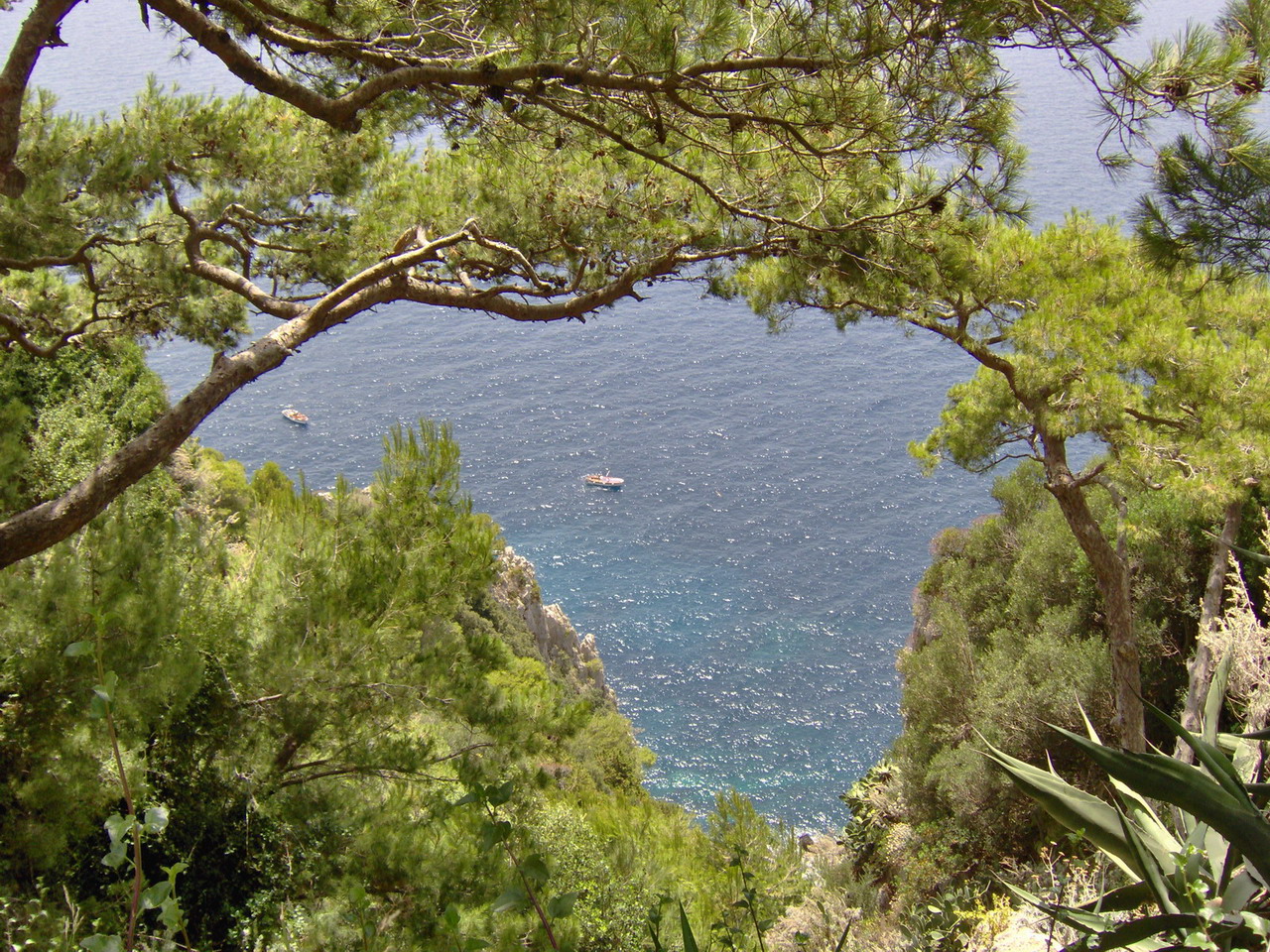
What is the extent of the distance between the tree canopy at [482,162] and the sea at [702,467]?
11142mm

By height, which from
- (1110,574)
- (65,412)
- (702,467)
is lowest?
(1110,574)

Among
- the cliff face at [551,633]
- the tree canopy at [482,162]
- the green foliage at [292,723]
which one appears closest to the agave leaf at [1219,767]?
the tree canopy at [482,162]

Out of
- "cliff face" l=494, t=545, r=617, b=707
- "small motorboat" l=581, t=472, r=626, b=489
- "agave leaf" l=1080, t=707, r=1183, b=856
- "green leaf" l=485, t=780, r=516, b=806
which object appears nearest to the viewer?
"green leaf" l=485, t=780, r=516, b=806

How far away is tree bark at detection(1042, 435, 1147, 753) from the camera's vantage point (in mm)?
6059

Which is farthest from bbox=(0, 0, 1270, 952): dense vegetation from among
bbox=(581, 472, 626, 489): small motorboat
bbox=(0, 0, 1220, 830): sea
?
bbox=(581, 472, 626, 489): small motorboat

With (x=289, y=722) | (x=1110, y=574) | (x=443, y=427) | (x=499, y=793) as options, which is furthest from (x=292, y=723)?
(x=1110, y=574)

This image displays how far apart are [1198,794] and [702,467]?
26.4 m

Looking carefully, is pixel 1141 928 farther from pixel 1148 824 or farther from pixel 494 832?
pixel 494 832

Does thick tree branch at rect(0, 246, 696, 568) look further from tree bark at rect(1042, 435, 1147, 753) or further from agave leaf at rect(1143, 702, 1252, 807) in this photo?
tree bark at rect(1042, 435, 1147, 753)

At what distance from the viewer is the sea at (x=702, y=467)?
19.5 m

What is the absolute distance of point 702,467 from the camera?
27797 millimetres

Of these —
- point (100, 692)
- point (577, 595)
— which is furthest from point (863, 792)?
point (577, 595)

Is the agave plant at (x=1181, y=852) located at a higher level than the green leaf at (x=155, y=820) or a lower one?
lower

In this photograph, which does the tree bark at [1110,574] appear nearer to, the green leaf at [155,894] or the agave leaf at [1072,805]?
the agave leaf at [1072,805]
